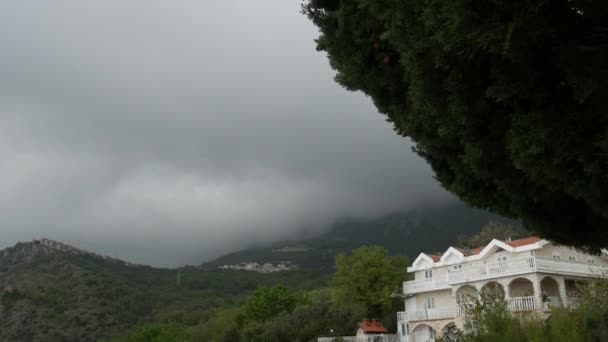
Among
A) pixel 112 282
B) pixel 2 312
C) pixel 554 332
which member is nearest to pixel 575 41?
pixel 554 332

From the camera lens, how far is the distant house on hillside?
40.2 m

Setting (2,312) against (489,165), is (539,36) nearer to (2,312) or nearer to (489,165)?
(489,165)

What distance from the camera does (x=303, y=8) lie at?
712cm

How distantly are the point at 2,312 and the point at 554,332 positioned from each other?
101 meters

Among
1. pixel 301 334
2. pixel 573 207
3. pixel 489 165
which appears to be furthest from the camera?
pixel 301 334

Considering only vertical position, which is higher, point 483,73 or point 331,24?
point 331,24

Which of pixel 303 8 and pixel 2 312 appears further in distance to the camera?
pixel 2 312

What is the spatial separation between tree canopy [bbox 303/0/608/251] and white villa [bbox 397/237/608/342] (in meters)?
25.8

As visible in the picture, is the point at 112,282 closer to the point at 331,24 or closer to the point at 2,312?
the point at 2,312

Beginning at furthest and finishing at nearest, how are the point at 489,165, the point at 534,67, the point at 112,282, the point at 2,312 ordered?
1. the point at 112,282
2. the point at 2,312
3. the point at 489,165
4. the point at 534,67

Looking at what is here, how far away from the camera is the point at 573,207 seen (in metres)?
6.62

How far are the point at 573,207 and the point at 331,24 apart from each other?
12.2 ft

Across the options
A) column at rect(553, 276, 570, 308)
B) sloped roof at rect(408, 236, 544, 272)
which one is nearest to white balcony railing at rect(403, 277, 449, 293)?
sloped roof at rect(408, 236, 544, 272)

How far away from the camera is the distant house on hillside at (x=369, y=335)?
40250 mm
